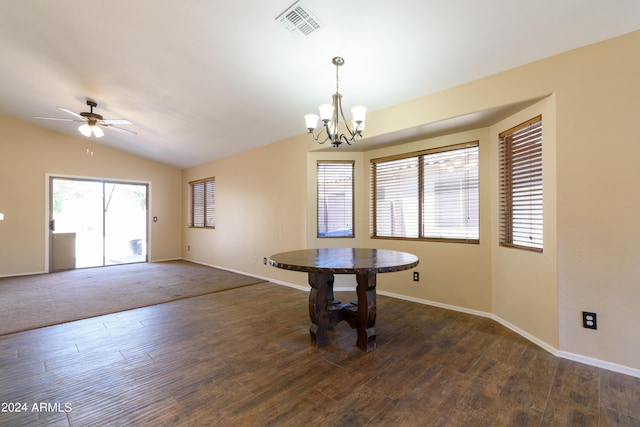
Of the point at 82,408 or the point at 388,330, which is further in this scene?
the point at 388,330

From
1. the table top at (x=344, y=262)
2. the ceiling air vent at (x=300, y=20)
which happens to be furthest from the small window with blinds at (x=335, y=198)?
the ceiling air vent at (x=300, y=20)

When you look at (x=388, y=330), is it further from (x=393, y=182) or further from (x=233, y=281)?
(x=233, y=281)

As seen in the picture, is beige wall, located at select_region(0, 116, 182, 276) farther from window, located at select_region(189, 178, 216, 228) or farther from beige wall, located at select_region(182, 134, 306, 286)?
beige wall, located at select_region(182, 134, 306, 286)

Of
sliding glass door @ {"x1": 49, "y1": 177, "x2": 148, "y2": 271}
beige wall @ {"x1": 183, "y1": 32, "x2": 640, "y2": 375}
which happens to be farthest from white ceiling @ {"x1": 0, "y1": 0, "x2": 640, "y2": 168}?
sliding glass door @ {"x1": 49, "y1": 177, "x2": 148, "y2": 271}

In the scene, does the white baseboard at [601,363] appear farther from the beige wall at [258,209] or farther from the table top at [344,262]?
the beige wall at [258,209]

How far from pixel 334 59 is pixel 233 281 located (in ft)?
13.4

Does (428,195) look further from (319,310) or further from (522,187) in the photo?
(319,310)

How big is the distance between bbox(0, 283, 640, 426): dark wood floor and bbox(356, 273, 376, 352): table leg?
91 mm

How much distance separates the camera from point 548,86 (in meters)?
2.42

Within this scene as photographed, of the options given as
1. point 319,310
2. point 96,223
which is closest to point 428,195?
point 319,310

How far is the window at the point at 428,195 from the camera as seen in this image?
11.3ft

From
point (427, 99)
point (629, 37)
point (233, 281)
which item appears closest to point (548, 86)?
point (629, 37)

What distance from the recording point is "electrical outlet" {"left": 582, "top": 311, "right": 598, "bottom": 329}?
222cm

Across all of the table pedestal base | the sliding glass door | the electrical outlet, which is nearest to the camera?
the electrical outlet
